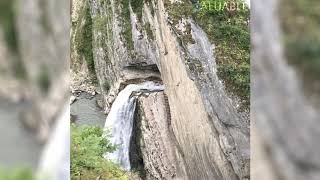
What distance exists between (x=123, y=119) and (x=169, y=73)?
0.66 m

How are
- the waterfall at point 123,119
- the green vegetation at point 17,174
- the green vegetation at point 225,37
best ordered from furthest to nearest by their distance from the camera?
the waterfall at point 123,119 → the green vegetation at point 225,37 → the green vegetation at point 17,174

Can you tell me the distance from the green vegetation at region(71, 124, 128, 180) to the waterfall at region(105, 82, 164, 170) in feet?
0.42

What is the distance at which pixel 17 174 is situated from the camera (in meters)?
1.05

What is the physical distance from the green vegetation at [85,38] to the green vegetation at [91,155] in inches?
27.8

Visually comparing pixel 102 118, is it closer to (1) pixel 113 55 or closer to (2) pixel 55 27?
(1) pixel 113 55

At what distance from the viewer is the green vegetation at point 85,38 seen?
5535 mm

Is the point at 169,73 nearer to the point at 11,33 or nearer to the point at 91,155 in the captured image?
the point at 91,155

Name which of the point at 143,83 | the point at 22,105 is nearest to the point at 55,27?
the point at 22,105

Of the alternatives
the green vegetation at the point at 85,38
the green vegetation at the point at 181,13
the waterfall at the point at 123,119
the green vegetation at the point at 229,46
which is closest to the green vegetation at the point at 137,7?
the green vegetation at the point at 181,13

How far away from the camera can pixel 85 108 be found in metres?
5.37

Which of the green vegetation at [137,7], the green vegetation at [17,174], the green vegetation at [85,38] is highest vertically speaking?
the green vegetation at [137,7]

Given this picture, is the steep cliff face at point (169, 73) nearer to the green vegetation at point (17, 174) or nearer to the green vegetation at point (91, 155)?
the green vegetation at point (91, 155)

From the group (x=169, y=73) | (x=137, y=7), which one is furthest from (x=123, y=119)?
(x=137, y=7)

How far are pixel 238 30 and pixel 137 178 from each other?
1.84 m
